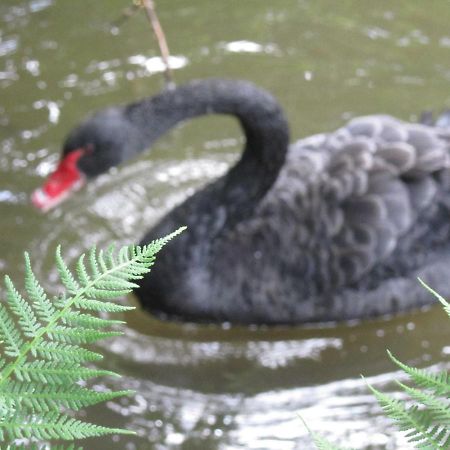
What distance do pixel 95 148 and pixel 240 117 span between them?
0.57m

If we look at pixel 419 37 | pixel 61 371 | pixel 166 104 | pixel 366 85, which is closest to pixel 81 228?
pixel 166 104

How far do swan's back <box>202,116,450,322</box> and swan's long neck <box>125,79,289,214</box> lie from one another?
0.10m

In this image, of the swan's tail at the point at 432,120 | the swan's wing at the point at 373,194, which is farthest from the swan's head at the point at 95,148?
the swan's tail at the point at 432,120

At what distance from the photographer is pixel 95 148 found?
9.95 feet

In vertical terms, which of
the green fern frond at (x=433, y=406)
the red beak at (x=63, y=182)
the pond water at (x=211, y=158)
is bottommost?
the pond water at (x=211, y=158)

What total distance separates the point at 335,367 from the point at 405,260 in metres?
0.50

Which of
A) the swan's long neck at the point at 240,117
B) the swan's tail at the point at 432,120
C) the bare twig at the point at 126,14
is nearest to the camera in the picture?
the bare twig at the point at 126,14

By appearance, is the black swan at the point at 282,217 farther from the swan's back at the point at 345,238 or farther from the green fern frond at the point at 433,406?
the green fern frond at the point at 433,406

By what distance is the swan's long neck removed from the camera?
10.2 ft

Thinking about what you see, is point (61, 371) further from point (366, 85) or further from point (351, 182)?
point (366, 85)

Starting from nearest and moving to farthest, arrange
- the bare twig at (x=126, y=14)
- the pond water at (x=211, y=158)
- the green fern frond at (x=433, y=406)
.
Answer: the green fern frond at (x=433, y=406)
the bare twig at (x=126, y=14)
the pond water at (x=211, y=158)

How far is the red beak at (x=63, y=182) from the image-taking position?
10.1 feet

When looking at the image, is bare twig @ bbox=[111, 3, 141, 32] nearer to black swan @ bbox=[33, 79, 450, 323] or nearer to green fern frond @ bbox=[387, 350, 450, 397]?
black swan @ bbox=[33, 79, 450, 323]

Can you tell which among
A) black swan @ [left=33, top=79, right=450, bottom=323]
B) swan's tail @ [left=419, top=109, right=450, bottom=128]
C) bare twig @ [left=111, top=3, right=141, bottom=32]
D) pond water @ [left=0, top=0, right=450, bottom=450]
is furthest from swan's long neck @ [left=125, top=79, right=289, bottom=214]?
swan's tail @ [left=419, top=109, right=450, bottom=128]
